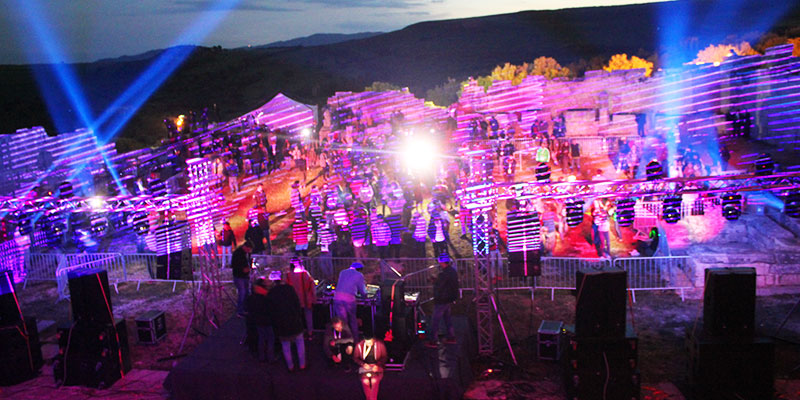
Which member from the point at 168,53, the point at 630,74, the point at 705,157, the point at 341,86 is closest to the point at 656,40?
the point at 341,86

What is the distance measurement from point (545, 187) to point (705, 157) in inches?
434

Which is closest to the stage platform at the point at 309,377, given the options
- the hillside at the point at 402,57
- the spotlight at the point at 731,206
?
the spotlight at the point at 731,206

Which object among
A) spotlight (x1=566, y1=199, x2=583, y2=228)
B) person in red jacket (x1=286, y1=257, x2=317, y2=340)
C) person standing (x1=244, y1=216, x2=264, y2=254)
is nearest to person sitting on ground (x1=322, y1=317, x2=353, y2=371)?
person in red jacket (x1=286, y1=257, x2=317, y2=340)

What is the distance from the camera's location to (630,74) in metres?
26.1

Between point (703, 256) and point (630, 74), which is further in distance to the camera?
point (630, 74)

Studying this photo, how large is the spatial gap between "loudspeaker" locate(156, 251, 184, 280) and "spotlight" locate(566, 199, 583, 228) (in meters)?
8.12

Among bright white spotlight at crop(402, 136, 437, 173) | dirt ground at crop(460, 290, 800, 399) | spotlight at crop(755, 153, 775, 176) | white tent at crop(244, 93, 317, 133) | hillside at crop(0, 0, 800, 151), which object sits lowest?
dirt ground at crop(460, 290, 800, 399)

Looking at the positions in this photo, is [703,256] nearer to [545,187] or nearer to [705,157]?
[545,187]

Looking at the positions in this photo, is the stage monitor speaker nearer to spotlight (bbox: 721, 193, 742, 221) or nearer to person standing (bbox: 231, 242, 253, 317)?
person standing (bbox: 231, 242, 253, 317)

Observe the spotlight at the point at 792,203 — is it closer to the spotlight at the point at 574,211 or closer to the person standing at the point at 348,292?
the spotlight at the point at 574,211

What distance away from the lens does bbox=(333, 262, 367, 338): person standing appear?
24.1ft

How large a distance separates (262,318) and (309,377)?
1.01 meters

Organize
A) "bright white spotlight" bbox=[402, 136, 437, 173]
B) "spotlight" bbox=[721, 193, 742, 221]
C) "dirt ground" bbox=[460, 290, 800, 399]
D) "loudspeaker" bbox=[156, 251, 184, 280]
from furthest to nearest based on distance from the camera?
"bright white spotlight" bbox=[402, 136, 437, 173]
"spotlight" bbox=[721, 193, 742, 221]
"loudspeaker" bbox=[156, 251, 184, 280]
"dirt ground" bbox=[460, 290, 800, 399]

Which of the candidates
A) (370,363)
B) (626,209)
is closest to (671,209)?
(626,209)
